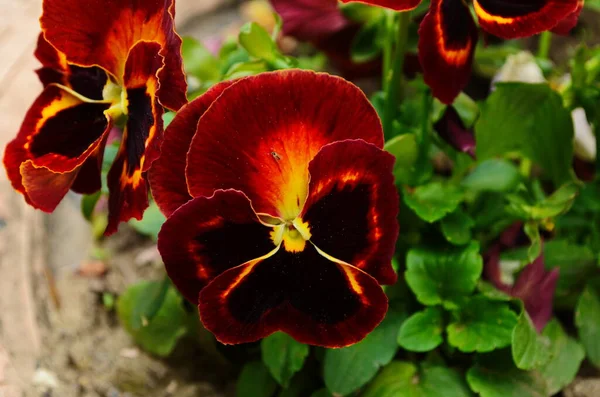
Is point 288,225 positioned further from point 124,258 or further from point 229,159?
point 124,258

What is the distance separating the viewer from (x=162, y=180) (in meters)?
0.59

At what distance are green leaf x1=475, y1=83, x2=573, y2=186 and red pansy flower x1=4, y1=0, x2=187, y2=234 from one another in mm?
451

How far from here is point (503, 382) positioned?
0.80 metres

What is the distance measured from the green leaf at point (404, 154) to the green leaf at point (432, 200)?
2cm

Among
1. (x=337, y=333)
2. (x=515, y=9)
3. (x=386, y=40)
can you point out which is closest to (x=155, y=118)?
(x=337, y=333)

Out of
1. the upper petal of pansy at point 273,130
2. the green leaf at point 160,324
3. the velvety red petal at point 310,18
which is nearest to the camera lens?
the upper petal of pansy at point 273,130

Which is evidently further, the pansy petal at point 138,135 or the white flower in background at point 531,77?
the white flower in background at point 531,77

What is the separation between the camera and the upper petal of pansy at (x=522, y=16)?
65cm

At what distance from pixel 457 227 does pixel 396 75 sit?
194 mm

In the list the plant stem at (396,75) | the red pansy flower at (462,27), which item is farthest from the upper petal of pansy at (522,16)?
the plant stem at (396,75)

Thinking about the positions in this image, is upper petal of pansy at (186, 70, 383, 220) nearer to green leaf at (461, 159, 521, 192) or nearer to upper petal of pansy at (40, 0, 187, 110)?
upper petal of pansy at (40, 0, 187, 110)

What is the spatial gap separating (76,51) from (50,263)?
0.63 m

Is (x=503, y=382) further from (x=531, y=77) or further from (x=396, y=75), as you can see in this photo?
(x=531, y=77)

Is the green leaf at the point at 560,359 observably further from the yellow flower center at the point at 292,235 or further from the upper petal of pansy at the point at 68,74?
the upper petal of pansy at the point at 68,74
